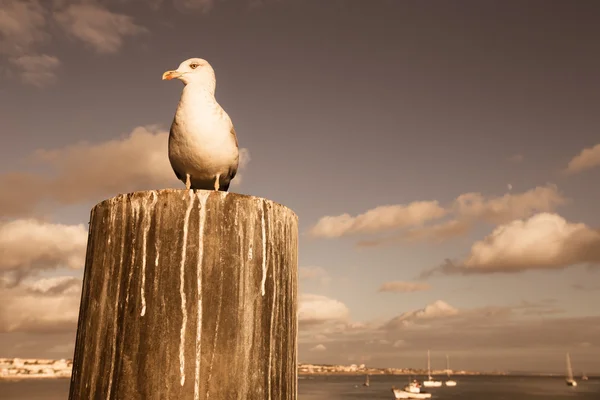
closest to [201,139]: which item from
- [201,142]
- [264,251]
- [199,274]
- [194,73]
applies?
[201,142]

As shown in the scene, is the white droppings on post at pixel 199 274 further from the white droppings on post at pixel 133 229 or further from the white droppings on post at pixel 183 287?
the white droppings on post at pixel 133 229

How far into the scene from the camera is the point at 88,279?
2682mm

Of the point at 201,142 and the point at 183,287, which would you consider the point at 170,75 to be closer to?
the point at 201,142

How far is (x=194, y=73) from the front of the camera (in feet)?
16.6

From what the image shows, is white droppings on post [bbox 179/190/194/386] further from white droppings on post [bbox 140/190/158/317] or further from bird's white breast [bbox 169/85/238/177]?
bird's white breast [bbox 169/85/238/177]

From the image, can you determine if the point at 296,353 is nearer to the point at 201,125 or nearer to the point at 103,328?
the point at 103,328

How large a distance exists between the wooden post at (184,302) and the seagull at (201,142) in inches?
69.1

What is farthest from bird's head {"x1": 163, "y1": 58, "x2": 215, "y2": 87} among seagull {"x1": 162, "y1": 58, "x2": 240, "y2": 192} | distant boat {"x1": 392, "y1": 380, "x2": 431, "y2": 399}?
distant boat {"x1": 392, "y1": 380, "x2": 431, "y2": 399}

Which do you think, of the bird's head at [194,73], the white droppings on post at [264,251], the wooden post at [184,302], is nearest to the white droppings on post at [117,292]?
the wooden post at [184,302]

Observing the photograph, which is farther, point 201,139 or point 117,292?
point 201,139

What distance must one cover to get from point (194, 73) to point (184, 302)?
3106mm

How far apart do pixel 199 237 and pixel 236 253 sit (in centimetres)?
19

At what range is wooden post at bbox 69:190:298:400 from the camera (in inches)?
94.5

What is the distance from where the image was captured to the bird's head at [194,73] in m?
5.00
